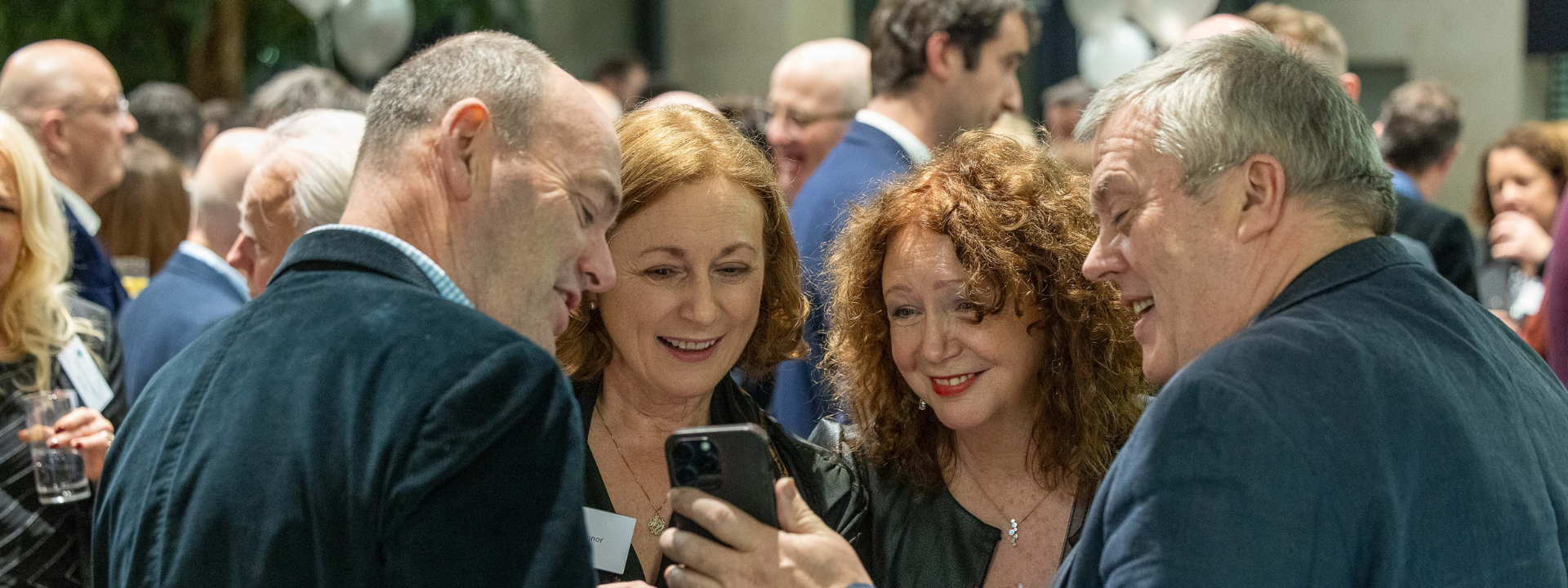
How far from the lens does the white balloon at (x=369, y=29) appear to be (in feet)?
26.9

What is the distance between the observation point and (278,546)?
1262 mm

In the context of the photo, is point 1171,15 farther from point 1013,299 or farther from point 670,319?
point 670,319

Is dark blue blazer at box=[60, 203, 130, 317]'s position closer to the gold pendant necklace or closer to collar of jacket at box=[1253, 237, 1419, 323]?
the gold pendant necklace

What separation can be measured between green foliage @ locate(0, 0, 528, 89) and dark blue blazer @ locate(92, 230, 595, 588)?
8.57 metres

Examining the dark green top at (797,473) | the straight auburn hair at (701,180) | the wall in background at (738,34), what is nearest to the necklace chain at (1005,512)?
the dark green top at (797,473)

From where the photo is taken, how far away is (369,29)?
825cm

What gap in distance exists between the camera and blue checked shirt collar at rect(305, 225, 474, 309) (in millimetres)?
1450

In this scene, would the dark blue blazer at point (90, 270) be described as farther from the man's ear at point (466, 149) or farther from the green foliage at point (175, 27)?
the green foliage at point (175, 27)

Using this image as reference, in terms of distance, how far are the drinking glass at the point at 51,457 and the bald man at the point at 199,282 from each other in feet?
2.68

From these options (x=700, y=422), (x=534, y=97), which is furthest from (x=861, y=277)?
(x=534, y=97)

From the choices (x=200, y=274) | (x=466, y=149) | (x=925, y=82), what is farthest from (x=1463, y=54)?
(x=466, y=149)

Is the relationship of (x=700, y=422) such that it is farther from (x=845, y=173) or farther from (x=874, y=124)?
(x=874, y=124)

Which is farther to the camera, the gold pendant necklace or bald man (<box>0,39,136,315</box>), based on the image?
bald man (<box>0,39,136,315</box>)

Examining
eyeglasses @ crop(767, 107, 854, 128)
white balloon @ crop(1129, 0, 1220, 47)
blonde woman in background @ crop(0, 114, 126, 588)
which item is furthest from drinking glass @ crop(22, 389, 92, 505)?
white balloon @ crop(1129, 0, 1220, 47)
